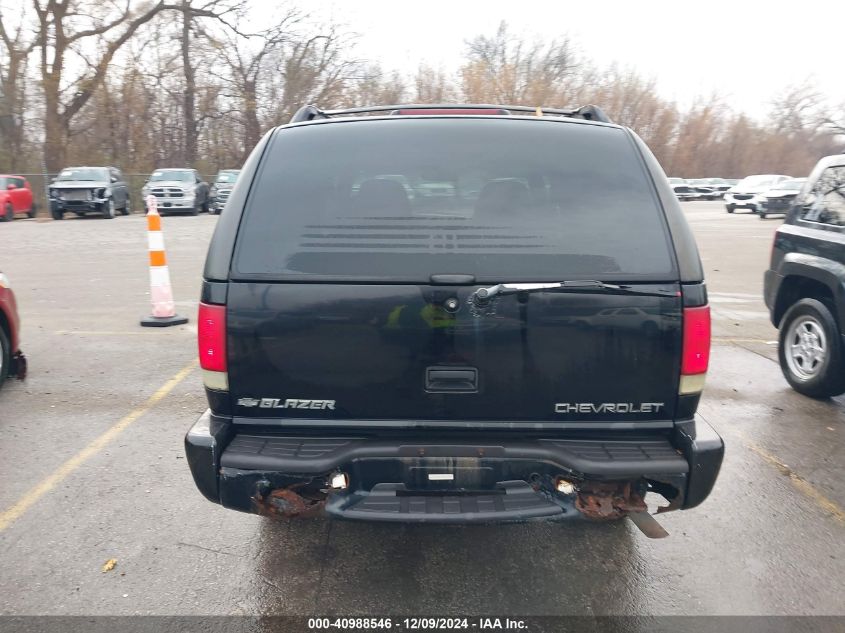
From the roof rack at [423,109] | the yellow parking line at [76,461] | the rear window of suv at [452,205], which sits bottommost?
the yellow parking line at [76,461]

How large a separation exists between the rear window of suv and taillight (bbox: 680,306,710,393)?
0.20 meters

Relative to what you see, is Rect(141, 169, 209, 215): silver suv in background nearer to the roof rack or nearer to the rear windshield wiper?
the roof rack

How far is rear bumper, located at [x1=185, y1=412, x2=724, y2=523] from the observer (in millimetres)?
2555

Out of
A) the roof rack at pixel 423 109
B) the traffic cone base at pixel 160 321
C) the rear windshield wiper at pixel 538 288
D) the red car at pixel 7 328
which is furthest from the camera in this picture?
the traffic cone base at pixel 160 321

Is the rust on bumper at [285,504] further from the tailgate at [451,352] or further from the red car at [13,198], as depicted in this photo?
the red car at [13,198]

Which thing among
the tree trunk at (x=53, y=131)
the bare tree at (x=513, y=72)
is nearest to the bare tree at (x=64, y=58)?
the tree trunk at (x=53, y=131)

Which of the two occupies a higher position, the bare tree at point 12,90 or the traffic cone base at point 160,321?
the bare tree at point 12,90

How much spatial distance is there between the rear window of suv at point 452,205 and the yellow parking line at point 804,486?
2119 millimetres

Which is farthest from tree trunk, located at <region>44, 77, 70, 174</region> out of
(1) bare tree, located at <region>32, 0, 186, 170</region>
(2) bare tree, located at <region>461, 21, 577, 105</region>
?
(2) bare tree, located at <region>461, 21, 577, 105</region>

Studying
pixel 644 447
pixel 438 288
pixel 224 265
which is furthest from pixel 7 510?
pixel 644 447

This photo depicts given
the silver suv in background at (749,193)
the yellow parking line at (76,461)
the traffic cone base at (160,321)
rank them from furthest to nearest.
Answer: the silver suv in background at (749,193), the traffic cone base at (160,321), the yellow parking line at (76,461)

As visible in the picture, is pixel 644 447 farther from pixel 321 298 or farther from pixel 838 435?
pixel 838 435

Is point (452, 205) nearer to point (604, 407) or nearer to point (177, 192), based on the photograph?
point (604, 407)

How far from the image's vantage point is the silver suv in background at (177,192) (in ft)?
88.6
